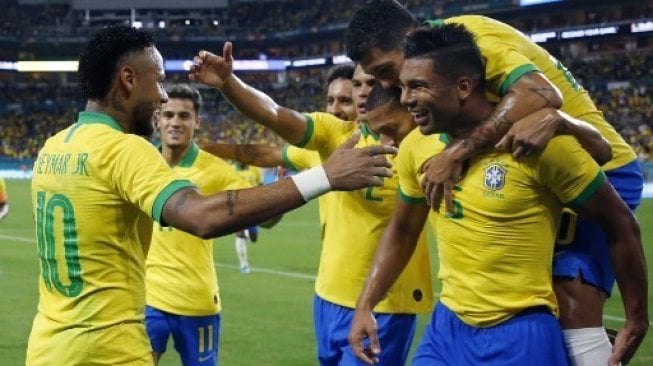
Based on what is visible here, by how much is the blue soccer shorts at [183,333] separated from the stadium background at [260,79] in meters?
2.14

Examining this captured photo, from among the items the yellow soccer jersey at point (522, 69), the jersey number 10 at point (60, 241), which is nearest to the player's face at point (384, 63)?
the yellow soccer jersey at point (522, 69)

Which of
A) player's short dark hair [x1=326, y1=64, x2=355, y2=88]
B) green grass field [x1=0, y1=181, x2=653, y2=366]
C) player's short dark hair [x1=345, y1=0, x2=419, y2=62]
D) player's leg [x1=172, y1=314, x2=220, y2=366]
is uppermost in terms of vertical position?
player's short dark hair [x1=345, y1=0, x2=419, y2=62]

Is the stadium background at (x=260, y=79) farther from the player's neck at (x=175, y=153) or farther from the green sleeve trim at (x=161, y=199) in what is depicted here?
the green sleeve trim at (x=161, y=199)

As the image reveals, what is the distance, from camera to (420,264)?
17.5ft

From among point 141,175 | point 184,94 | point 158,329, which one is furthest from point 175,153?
point 141,175

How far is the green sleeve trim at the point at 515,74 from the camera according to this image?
12.6ft

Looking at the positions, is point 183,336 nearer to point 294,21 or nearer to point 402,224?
point 402,224

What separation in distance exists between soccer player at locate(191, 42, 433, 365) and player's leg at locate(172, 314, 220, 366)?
1.26 meters

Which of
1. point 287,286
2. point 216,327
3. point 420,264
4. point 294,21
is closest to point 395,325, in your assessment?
point 420,264

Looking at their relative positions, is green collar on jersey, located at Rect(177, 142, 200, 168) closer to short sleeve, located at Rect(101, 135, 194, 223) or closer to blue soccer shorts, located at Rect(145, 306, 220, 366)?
blue soccer shorts, located at Rect(145, 306, 220, 366)

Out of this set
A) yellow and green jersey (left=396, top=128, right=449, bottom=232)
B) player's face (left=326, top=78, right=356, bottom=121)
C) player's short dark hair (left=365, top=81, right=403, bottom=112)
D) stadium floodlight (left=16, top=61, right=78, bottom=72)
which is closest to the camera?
yellow and green jersey (left=396, top=128, right=449, bottom=232)

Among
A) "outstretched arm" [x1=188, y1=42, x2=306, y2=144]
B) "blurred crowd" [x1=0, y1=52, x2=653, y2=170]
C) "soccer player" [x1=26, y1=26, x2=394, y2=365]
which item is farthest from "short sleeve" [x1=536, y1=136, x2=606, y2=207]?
"blurred crowd" [x1=0, y1=52, x2=653, y2=170]

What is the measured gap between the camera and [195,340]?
649 centimetres

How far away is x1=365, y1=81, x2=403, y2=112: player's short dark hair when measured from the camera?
4938 mm
